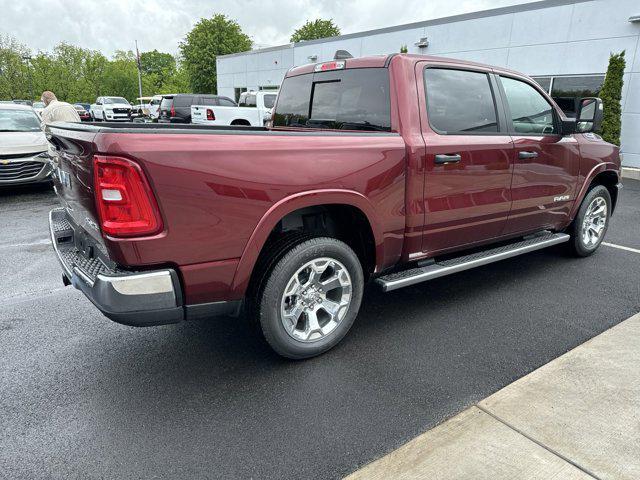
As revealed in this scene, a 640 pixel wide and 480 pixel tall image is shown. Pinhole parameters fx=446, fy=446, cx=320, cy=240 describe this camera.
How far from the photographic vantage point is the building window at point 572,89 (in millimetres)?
12203

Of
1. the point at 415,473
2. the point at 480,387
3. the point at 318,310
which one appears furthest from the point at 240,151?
the point at 480,387

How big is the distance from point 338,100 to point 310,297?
162 cm

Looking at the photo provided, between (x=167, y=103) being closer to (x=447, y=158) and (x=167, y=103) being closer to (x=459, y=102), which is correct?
(x=459, y=102)

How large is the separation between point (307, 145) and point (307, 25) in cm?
6522

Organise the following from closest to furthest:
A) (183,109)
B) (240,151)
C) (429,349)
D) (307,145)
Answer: (240,151), (307,145), (429,349), (183,109)

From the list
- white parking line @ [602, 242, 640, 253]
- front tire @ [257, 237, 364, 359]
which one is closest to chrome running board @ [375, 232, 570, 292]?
front tire @ [257, 237, 364, 359]

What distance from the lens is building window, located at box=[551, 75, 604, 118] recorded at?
1220cm

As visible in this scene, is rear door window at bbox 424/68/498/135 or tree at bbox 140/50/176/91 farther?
tree at bbox 140/50/176/91

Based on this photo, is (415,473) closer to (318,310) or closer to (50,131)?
(318,310)

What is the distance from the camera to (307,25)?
61.1 m

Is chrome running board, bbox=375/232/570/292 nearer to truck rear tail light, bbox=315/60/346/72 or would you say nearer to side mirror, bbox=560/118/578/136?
side mirror, bbox=560/118/578/136

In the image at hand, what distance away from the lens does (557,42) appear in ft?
41.5

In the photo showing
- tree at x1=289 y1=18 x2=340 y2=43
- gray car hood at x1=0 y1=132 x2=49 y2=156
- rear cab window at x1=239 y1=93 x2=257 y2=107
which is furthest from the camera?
tree at x1=289 y1=18 x2=340 y2=43

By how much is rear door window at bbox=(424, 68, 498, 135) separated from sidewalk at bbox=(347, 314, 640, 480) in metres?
1.80
